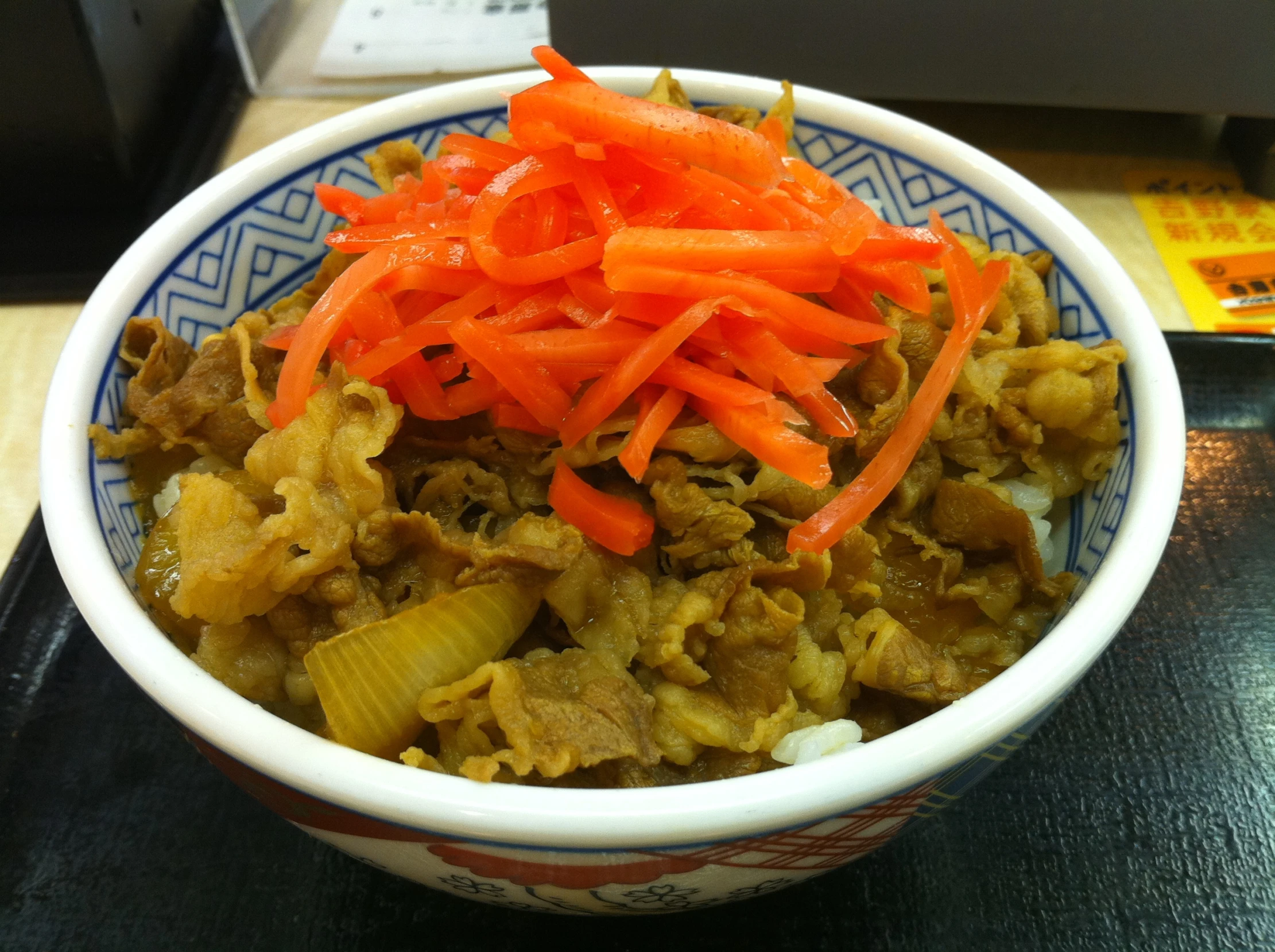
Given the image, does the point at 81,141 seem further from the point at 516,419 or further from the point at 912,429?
the point at 912,429

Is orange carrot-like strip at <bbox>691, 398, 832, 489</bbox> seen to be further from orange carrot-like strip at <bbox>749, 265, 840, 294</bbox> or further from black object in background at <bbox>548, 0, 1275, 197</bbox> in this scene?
black object in background at <bbox>548, 0, 1275, 197</bbox>

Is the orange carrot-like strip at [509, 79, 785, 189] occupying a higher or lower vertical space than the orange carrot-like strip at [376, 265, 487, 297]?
higher

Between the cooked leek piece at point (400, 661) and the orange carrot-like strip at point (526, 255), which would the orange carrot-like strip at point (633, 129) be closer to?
the orange carrot-like strip at point (526, 255)

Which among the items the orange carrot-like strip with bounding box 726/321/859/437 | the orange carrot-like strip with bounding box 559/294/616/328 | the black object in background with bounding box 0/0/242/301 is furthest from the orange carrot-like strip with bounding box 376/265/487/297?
the black object in background with bounding box 0/0/242/301

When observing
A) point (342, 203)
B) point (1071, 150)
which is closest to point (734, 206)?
point (342, 203)

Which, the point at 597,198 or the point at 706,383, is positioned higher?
the point at 597,198

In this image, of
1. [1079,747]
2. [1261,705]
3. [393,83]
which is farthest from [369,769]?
[393,83]

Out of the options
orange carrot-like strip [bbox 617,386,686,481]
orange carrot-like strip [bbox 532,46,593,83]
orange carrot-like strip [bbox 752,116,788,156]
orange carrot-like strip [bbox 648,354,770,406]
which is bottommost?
orange carrot-like strip [bbox 617,386,686,481]

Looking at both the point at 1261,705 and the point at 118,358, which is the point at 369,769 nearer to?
the point at 118,358
